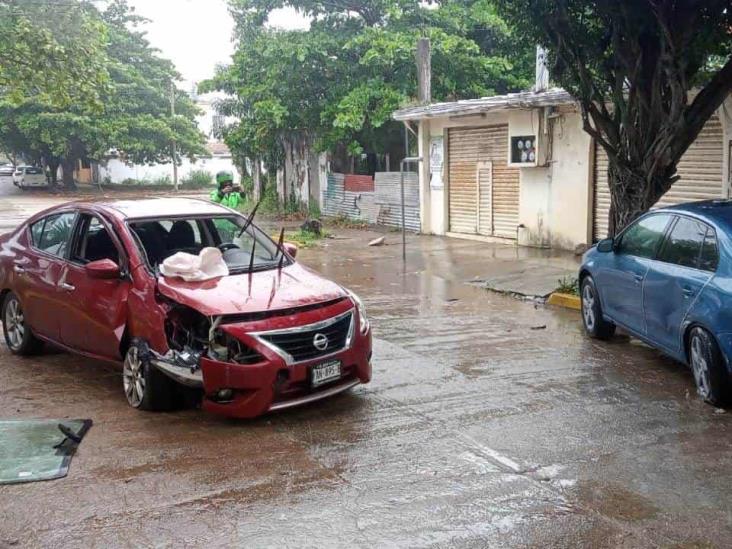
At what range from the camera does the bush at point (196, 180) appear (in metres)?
51.5

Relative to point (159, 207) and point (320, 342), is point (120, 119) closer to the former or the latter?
point (159, 207)

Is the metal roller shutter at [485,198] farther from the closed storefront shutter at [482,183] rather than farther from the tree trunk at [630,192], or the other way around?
the tree trunk at [630,192]

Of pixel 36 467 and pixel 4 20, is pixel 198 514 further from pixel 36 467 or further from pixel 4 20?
pixel 4 20

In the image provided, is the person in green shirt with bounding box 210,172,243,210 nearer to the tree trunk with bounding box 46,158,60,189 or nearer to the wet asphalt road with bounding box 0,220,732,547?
the wet asphalt road with bounding box 0,220,732,547

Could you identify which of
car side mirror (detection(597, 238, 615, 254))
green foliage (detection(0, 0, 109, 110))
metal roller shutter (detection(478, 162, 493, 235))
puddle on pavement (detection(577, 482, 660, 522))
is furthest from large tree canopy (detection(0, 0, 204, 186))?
puddle on pavement (detection(577, 482, 660, 522))

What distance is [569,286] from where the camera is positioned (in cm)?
1134

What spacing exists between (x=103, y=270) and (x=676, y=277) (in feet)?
15.4

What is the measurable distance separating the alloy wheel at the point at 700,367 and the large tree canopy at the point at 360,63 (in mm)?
15521

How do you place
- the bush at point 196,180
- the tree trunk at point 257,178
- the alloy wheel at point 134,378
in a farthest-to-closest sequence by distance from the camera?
the bush at point 196,180, the tree trunk at point 257,178, the alloy wheel at point 134,378

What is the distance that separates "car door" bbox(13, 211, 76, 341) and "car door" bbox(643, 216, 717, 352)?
17.3ft

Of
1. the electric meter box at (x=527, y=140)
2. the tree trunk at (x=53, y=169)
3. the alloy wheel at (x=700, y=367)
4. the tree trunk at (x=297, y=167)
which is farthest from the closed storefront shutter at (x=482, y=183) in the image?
the tree trunk at (x=53, y=169)

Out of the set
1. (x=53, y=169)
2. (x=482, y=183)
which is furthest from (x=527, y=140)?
(x=53, y=169)

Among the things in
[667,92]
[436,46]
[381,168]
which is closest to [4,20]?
[436,46]

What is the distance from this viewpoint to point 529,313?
10508mm
